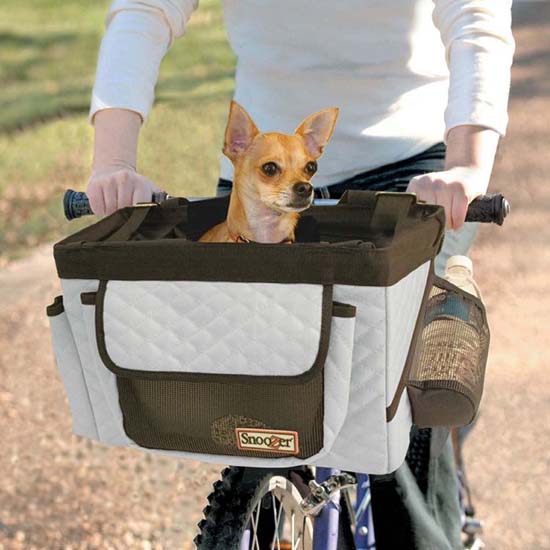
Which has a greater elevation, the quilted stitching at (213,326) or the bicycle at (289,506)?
the quilted stitching at (213,326)

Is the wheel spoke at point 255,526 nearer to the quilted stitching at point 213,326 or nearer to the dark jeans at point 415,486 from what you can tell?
the dark jeans at point 415,486

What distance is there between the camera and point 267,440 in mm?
1545

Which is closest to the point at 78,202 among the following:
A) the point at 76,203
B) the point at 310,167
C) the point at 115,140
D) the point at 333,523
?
the point at 76,203

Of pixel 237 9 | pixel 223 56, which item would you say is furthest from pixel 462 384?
pixel 223 56

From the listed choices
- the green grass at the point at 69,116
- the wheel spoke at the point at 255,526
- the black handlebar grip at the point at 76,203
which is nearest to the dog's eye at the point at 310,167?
the black handlebar grip at the point at 76,203

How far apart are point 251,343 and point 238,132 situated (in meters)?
0.44

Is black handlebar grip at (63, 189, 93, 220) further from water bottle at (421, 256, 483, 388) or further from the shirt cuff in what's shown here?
water bottle at (421, 256, 483, 388)

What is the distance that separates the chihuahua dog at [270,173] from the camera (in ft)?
5.42

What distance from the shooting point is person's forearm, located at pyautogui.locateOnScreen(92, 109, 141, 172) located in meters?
1.96

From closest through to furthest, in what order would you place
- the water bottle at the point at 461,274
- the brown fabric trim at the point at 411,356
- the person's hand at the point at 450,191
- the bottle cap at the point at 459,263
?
the brown fabric trim at the point at 411,356
the person's hand at the point at 450,191
the water bottle at the point at 461,274
the bottle cap at the point at 459,263

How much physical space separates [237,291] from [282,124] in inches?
38.5

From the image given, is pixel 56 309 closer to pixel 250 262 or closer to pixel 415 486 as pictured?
pixel 250 262

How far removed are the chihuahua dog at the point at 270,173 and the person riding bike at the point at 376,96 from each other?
23 cm

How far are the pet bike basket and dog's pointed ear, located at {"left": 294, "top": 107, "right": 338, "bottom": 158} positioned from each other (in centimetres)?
19
